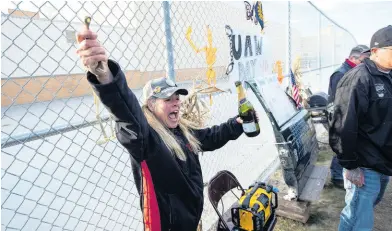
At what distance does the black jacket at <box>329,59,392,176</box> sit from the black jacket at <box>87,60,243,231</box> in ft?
5.18

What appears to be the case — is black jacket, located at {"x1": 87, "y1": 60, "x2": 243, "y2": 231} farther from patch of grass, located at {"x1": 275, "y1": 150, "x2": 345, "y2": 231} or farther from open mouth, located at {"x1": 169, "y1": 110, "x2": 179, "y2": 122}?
patch of grass, located at {"x1": 275, "y1": 150, "x2": 345, "y2": 231}

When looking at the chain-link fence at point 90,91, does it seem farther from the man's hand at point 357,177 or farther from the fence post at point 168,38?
the man's hand at point 357,177

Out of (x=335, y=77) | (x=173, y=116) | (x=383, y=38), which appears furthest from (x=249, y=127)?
(x=335, y=77)

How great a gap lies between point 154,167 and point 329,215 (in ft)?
10.7

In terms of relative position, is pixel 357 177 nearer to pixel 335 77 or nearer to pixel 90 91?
pixel 335 77

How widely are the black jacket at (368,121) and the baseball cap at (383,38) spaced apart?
0.19m

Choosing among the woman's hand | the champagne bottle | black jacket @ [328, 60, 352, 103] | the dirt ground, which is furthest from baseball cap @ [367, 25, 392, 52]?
the woman's hand

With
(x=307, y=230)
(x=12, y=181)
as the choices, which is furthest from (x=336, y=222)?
(x=12, y=181)

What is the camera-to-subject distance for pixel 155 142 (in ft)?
5.11

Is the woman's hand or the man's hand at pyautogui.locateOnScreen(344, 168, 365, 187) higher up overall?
the woman's hand

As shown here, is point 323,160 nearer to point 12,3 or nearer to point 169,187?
point 169,187

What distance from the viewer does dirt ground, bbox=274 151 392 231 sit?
11.6ft

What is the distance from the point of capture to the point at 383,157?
262 cm

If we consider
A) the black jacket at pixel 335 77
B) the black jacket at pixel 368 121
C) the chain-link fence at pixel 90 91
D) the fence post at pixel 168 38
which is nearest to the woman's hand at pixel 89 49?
the chain-link fence at pixel 90 91
